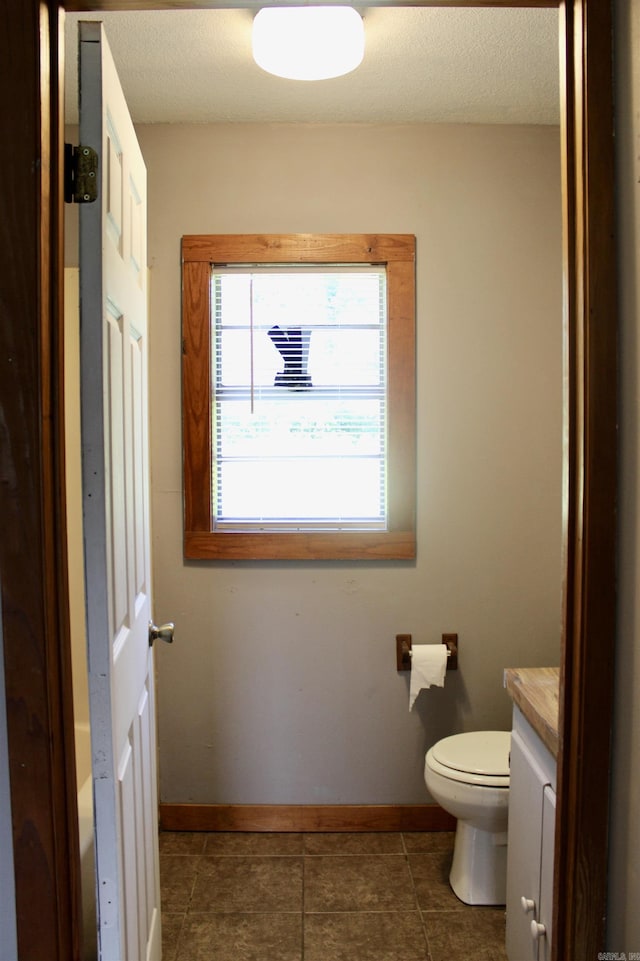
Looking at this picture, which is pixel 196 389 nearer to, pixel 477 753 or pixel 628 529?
pixel 477 753

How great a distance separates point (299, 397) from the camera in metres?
2.70

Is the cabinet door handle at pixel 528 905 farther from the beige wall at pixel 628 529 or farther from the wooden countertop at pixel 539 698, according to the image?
the beige wall at pixel 628 529

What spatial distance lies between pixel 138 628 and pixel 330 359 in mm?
1389

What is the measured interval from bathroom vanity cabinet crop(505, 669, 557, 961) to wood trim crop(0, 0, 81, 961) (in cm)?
96

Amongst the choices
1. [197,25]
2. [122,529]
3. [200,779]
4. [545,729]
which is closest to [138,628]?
[122,529]

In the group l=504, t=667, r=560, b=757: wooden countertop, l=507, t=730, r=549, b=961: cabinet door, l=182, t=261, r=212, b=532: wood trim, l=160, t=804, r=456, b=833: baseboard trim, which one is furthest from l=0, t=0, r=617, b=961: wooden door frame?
l=160, t=804, r=456, b=833: baseboard trim

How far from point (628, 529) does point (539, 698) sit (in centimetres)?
77

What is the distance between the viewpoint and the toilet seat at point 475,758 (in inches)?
86.7

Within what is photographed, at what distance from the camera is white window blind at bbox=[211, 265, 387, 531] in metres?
2.68

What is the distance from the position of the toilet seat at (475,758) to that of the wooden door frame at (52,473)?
112 cm

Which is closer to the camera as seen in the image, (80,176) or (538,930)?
(80,176)

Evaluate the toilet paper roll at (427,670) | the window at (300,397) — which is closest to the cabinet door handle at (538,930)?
the toilet paper roll at (427,670)

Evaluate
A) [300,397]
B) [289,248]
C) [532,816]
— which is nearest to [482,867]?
[532,816]

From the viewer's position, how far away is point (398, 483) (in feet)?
8.83
